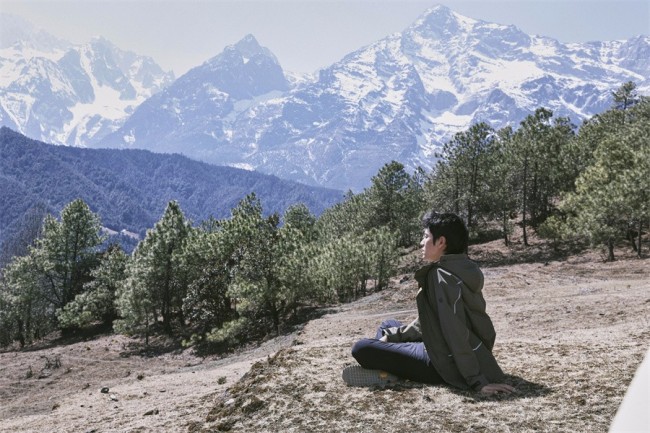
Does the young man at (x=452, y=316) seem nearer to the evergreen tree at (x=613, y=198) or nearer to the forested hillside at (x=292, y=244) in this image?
the forested hillside at (x=292, y=244)

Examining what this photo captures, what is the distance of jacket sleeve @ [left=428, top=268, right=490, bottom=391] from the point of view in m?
5.83

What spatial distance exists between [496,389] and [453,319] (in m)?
1.18

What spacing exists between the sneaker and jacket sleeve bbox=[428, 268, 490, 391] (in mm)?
1261

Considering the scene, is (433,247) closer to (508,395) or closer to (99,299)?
(508,395)

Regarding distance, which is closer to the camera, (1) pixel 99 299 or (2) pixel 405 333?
(2) pixel 405 333

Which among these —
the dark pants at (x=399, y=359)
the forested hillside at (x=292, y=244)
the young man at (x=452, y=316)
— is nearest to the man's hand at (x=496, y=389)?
the young man at (x=452, y=316)

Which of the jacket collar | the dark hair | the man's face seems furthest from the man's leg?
the dark hair

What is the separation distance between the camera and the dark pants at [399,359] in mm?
6609

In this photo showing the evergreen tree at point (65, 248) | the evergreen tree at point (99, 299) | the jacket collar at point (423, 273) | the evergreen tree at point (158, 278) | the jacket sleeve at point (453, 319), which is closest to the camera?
the jacket sleeve at point (453, 319)

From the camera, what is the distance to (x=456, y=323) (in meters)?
5.81

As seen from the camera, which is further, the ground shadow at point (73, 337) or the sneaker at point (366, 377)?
the ground shadow at point (73, 337)

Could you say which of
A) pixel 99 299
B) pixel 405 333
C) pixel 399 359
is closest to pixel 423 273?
pixel 405 333

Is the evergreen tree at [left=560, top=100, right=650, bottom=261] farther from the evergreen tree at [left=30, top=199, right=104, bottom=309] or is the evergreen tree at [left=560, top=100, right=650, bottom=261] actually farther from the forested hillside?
the evergreen tree at [left=30, top=199, right=104, bottom=309]

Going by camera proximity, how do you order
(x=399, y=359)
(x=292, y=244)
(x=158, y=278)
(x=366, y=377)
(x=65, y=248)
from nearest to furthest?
(x=399, y=359)
(x=366, y=377)
(x=292, y=244)
(x=158, y=278)
(x=65, y=248)
